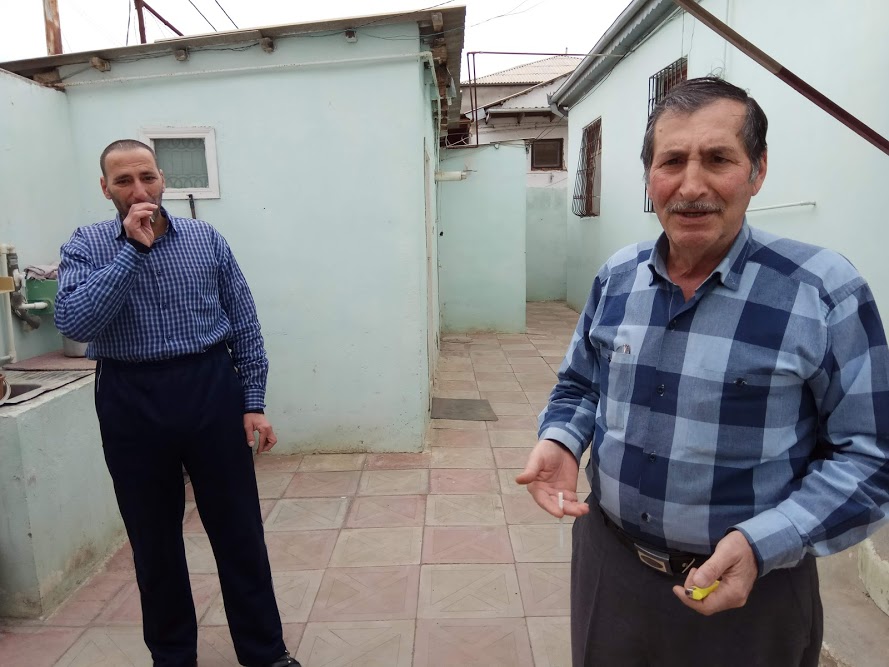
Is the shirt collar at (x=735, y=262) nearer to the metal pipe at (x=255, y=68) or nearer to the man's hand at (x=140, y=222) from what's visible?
the man's hand at (x=140, y=222)


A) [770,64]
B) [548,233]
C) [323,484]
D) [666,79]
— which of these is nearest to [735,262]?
[770,64]

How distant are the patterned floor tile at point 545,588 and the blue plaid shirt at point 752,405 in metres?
1.49

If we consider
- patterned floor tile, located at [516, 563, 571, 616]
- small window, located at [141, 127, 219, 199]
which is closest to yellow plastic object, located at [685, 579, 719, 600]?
patterned floor tile, located at [516, 563, 571, 616]

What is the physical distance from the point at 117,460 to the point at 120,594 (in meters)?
1.20

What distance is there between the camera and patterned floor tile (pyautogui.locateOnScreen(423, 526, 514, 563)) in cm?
304

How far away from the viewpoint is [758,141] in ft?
3.92

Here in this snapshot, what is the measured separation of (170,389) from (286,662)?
3.76 ft

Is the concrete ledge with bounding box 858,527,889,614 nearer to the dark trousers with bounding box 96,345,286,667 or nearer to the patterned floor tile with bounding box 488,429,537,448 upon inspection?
the patterned floor tile with bounding box 488,429,537,448

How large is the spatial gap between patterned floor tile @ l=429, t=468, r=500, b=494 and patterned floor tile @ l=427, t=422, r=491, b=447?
46 centimetres

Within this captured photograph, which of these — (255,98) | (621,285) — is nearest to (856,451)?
(621,285)

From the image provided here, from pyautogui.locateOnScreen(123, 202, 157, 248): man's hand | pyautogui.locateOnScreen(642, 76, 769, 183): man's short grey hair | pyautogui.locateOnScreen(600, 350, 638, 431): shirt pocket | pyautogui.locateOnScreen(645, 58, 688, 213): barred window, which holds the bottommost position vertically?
pyautogui.locateOnScreen(600, 350, 638, 431): shirt pocket

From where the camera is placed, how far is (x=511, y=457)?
4.33 metres

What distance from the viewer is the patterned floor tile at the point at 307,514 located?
3.40 m

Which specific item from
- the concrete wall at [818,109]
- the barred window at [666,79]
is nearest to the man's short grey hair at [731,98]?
the concrete wall at [818,109]
